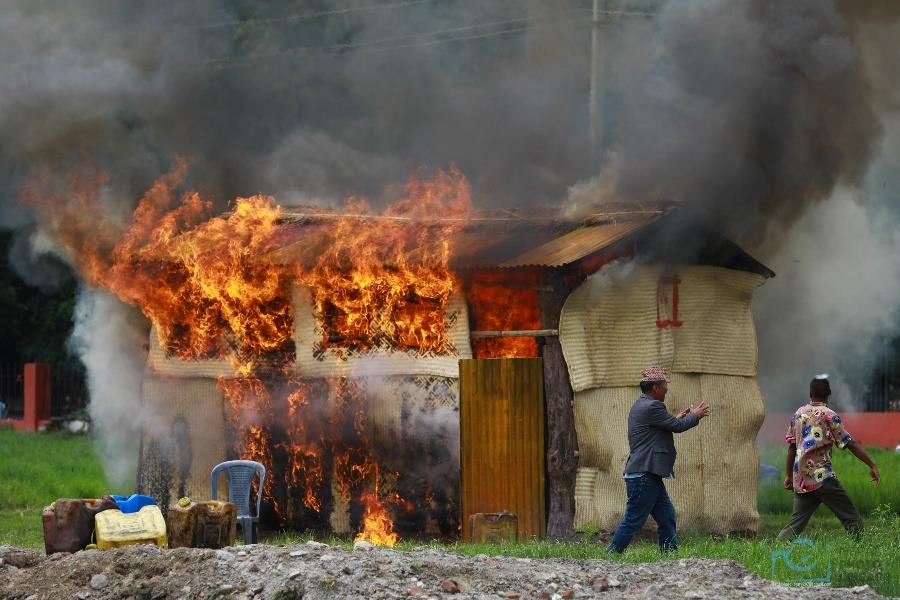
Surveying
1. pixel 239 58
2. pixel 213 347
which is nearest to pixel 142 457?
pixel 213 347

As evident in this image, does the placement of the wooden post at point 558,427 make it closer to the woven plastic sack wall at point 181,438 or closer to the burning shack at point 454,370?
the burning shack at point 454,370

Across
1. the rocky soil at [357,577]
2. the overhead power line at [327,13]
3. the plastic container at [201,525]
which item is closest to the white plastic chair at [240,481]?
the plastic container at [201,525]

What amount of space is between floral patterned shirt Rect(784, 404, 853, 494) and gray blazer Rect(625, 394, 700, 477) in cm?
155

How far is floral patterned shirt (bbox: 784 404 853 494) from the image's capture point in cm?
1166

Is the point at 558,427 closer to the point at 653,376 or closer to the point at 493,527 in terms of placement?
the point at 493,527

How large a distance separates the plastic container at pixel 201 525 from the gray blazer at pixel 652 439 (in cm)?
347

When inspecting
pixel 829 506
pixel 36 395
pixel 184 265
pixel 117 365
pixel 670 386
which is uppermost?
pixel 184 265

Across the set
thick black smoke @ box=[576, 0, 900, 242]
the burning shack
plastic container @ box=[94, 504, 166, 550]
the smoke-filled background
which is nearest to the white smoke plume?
the smoke-filled background

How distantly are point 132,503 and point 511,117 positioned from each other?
13.2 metres

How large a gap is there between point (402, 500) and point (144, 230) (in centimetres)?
440

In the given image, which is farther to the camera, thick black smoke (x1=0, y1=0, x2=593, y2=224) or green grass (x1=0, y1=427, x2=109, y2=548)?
thick black smoke (x1=0, y1=0, x2=593, y2=224)

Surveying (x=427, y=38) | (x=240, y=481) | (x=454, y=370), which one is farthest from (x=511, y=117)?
(x=240, y=481)

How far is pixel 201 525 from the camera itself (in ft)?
34.7

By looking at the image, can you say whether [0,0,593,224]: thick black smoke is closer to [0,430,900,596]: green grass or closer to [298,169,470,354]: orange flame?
[298,169,470,354]: orange flame
